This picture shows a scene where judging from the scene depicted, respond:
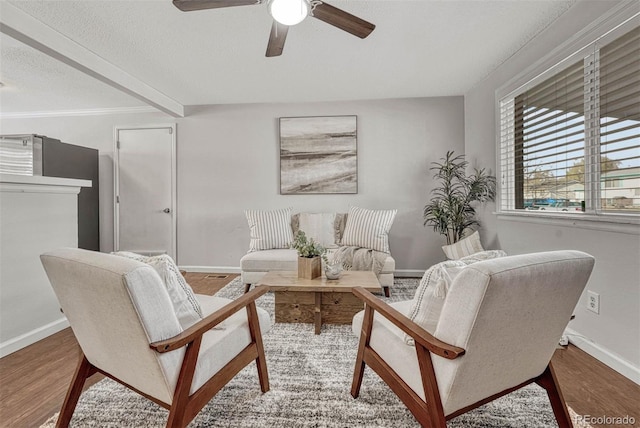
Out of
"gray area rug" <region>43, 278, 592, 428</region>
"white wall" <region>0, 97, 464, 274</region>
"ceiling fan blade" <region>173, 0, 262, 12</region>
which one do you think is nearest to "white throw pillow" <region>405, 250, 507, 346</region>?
"gray area rug" <region>43, 278, 592, 428</region>

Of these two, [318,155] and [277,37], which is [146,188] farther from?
[277,37]

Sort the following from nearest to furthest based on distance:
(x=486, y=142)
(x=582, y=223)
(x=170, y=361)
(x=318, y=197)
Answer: (x=170, y=361) → (x=582, y=223) → (x=486, y=142) → (x=318, y=197)

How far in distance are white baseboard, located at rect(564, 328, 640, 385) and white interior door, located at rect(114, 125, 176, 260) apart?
4.63m

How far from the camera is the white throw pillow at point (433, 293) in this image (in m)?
1.14

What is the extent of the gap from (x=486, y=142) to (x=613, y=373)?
2463 mm

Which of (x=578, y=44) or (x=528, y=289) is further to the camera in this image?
(x=578, y=44)

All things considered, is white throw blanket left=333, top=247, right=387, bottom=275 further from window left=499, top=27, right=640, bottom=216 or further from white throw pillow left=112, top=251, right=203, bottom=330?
white throw pillow left=112, top=251, right=203, bottom=330

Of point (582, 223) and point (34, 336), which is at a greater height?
point (582, 223)

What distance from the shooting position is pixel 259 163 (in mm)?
4375

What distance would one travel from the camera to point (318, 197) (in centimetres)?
431

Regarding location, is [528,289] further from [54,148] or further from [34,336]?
[54,148]

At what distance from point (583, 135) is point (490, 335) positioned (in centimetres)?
201

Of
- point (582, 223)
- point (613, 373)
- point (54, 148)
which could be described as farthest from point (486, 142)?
point (54, 148)

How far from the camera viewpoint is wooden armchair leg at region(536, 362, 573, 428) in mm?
A: 1238
